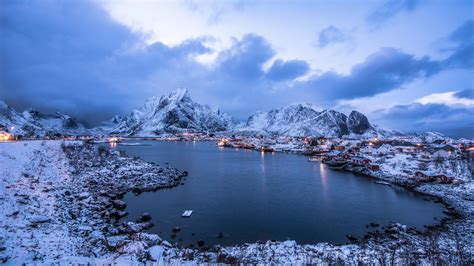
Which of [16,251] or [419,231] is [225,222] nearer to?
[16,251]

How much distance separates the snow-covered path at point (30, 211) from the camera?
10.9m

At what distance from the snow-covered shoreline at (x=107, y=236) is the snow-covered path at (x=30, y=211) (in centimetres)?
3

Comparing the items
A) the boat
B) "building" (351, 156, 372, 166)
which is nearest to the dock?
"building" (351, 156, 372, 166)

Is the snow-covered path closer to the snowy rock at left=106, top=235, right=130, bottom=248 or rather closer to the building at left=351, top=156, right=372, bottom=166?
the snowy rock at left=106, top=235, right=130, bottom=248

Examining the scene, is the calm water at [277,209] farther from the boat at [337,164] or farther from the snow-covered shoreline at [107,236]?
the boat at [337,164]

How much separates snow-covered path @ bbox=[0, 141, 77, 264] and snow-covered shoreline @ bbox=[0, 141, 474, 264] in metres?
0.03

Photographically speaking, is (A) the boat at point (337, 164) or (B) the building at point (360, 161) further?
(A) the boat at point (337, 164)

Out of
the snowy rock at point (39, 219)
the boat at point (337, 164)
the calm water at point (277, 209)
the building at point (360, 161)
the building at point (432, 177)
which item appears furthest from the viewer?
the boat at point (337, 164)

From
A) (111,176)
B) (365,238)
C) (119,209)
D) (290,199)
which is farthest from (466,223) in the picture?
(111,176)

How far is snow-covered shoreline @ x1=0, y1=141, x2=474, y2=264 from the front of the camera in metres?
11.0

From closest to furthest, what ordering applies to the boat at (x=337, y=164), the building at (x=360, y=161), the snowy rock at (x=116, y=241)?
the snowy rock at (x=116, y=241) < the building at (x=360, y=161) < the boat at (x=337, y=164)

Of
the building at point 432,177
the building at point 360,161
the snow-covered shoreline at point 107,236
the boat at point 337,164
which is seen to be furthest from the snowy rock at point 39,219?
the boat at point 337,164

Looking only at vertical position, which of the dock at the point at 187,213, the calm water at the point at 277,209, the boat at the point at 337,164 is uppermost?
the boat at the point at 337,164

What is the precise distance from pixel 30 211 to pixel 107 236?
16.9ft
